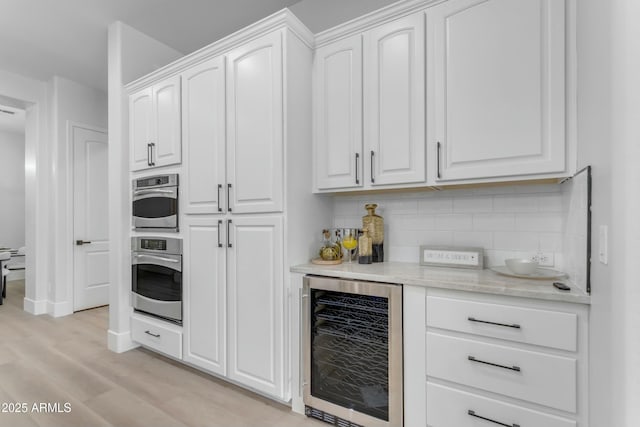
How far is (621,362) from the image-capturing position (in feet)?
2.84

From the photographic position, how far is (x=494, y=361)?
1367 millimetres

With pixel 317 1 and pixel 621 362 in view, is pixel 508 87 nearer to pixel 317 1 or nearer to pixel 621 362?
pixel 621 362

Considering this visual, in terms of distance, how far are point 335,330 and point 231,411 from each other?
0.83 meters

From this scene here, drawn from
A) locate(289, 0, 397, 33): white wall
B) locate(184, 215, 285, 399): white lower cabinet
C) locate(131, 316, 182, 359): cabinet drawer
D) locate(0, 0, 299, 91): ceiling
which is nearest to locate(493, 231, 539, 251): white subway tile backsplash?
locate(184, 215, 285, 399): white lower cabinet

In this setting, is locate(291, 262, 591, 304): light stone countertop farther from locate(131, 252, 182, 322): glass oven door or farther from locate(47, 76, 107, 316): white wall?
locate(47, 76, 107, 316): white wall

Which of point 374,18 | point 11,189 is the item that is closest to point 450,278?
point 374,18

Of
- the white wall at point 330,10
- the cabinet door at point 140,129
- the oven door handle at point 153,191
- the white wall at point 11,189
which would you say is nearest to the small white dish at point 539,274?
the white wall at point 330,10

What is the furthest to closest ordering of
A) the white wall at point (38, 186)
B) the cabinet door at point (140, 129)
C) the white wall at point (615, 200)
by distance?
the white wall at point (38, 186) < the cabinet door at point (140, 129) < the white wall at point (615, 200)

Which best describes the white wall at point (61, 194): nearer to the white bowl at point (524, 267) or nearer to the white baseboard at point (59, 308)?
the white baseboard at point (59, 308)

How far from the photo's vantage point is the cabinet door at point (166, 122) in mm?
2426

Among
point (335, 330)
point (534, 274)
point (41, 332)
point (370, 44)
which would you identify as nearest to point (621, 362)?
point (534, 274)

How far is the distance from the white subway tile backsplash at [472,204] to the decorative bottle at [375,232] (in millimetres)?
483

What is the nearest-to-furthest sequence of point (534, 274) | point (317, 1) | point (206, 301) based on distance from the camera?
point (534, 274), point (206, 301), point (317, 1)

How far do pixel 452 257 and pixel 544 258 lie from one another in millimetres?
472
